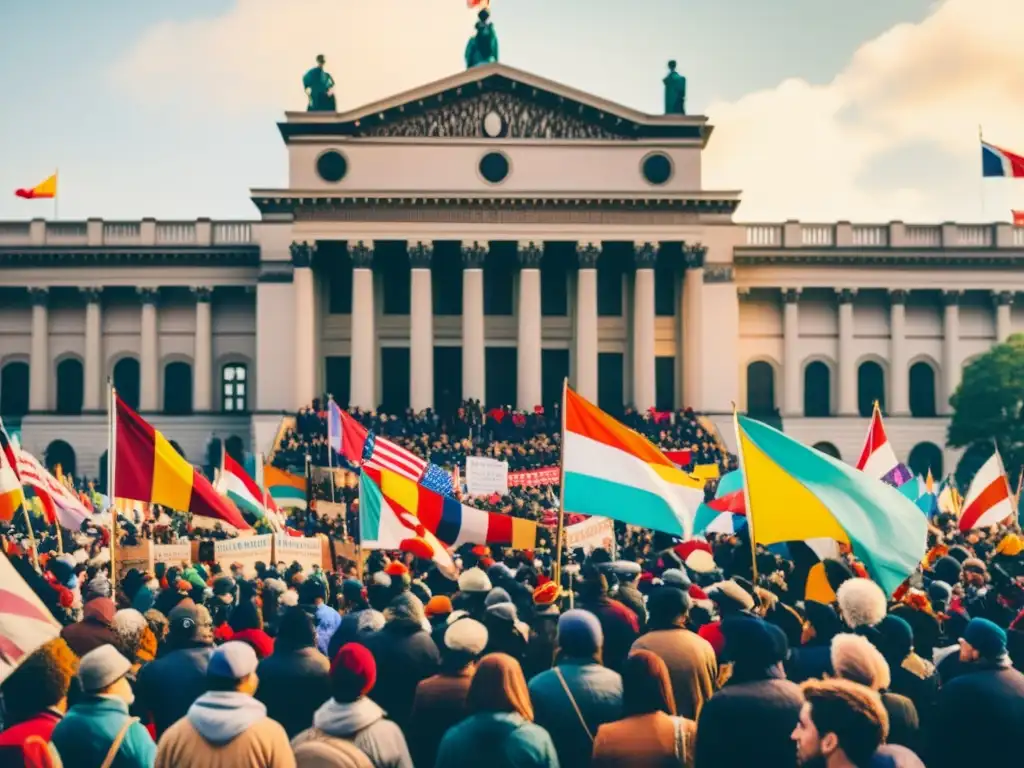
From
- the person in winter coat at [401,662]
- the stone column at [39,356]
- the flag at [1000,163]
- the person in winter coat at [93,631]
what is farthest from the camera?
the stone column at [39,356]

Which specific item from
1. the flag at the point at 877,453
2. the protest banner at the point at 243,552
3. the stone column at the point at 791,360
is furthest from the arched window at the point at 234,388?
the protest banner at the point at 243,552

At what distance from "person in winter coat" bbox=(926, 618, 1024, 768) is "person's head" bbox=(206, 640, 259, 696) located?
3.60 metres

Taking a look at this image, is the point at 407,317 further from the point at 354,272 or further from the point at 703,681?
the point at 703,681

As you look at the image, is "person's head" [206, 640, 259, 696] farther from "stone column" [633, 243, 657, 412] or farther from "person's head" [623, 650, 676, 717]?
"stone column" [633, 243, 657, 412]

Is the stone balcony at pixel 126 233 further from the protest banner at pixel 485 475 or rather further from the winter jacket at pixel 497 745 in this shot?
the winter jacket at pixel 497 745

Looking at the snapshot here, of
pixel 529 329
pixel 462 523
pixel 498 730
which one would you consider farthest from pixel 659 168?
pixel 498 730

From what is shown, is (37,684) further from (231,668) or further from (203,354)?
(203,354)

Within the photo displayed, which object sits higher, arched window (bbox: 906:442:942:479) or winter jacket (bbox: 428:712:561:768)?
arched window (bbox: 906:442:942:479)

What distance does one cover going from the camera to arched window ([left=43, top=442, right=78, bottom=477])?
5681 cm

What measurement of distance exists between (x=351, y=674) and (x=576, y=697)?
5.30 ft

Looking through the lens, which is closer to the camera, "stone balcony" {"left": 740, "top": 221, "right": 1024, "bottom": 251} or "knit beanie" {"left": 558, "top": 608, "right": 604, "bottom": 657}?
"knit beanie" {"left": 558, "top": 608, "right": 604, "bottom": 657}

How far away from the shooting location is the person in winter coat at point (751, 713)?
6684mm

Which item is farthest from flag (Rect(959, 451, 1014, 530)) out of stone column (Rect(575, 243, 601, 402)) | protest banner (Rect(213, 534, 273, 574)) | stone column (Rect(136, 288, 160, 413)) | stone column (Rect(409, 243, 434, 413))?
stone column (Rect(136, 288, 160, 413))

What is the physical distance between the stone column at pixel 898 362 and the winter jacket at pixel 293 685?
171 ft
